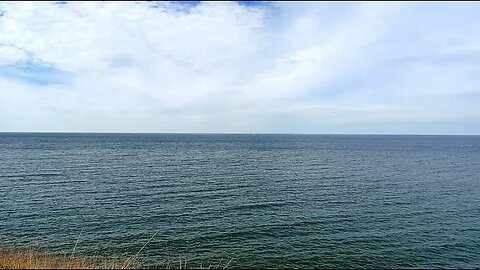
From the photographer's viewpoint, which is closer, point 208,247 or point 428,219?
point 208,247

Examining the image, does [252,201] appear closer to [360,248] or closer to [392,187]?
[360,248]

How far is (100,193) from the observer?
43.2 metres

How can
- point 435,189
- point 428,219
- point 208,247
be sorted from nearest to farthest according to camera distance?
point 208,247
point 428,219
point 435,189

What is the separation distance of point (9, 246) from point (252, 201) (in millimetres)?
23158

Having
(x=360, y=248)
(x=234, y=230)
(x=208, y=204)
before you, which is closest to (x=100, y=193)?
(x=208, y=204)

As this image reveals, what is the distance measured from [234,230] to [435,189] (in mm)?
32865

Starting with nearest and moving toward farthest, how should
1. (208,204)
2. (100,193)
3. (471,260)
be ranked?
(471,260) < (208,204) < (100,193)

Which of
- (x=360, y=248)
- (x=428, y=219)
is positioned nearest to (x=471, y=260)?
(x=360, y=248)

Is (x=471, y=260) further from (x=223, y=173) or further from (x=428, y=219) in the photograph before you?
(x=223, y=173)

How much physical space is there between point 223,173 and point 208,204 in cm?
2563

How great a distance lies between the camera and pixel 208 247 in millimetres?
25312

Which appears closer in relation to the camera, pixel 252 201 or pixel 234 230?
pixel 234 230

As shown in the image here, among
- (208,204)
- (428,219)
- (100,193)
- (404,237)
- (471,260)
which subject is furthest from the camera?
(100,193)

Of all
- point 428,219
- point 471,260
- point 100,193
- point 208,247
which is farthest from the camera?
point 100,193
